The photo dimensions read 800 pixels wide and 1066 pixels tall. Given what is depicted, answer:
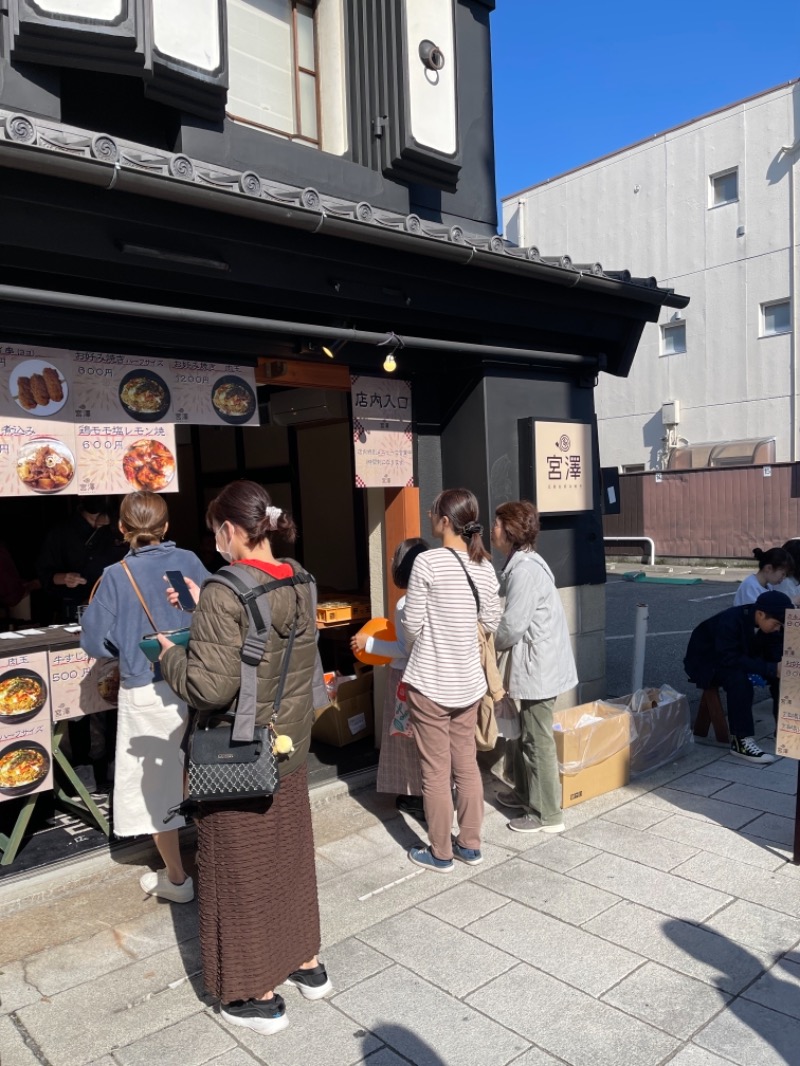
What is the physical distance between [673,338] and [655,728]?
18.7 m

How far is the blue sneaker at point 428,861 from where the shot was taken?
4281mm

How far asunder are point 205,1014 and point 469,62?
265 inches

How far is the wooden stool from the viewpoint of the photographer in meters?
6.15

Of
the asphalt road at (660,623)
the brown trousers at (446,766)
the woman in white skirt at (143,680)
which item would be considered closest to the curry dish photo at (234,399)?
the woman in white skirt at (143,680)

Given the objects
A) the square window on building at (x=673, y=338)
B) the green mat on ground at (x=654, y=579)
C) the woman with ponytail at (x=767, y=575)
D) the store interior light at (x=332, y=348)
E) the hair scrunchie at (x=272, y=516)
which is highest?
the square window on building at (x=673, y=338)

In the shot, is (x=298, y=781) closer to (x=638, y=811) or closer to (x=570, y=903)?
(x=570, y=903)

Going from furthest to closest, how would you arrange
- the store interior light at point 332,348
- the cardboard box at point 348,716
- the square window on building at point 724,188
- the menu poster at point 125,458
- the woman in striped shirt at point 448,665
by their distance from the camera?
the square window on building at point 724,188
the cardboard box at point 348,716
the store interior light at point 332,348
the menu poster at point 125,458
the woman in striped shirt at point 448,665

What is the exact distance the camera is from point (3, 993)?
11.0 ft

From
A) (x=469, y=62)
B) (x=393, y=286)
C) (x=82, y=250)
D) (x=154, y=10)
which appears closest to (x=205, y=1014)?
(x=82, y=250)

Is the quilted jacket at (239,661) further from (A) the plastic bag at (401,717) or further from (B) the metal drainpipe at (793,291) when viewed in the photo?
(B) the metal drainpipe at (793,291)

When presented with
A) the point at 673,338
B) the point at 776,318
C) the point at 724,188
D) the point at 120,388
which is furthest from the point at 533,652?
the point at 724,188

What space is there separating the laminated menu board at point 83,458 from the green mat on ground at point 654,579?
1443 cm

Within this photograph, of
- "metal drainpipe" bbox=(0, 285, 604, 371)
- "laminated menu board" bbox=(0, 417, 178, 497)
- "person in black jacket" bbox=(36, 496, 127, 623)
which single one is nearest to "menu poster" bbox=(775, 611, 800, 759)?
"metal drainpipe" bbox=(0, 285, 604, 371)

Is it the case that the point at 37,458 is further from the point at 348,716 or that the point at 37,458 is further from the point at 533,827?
the point at 533,827
